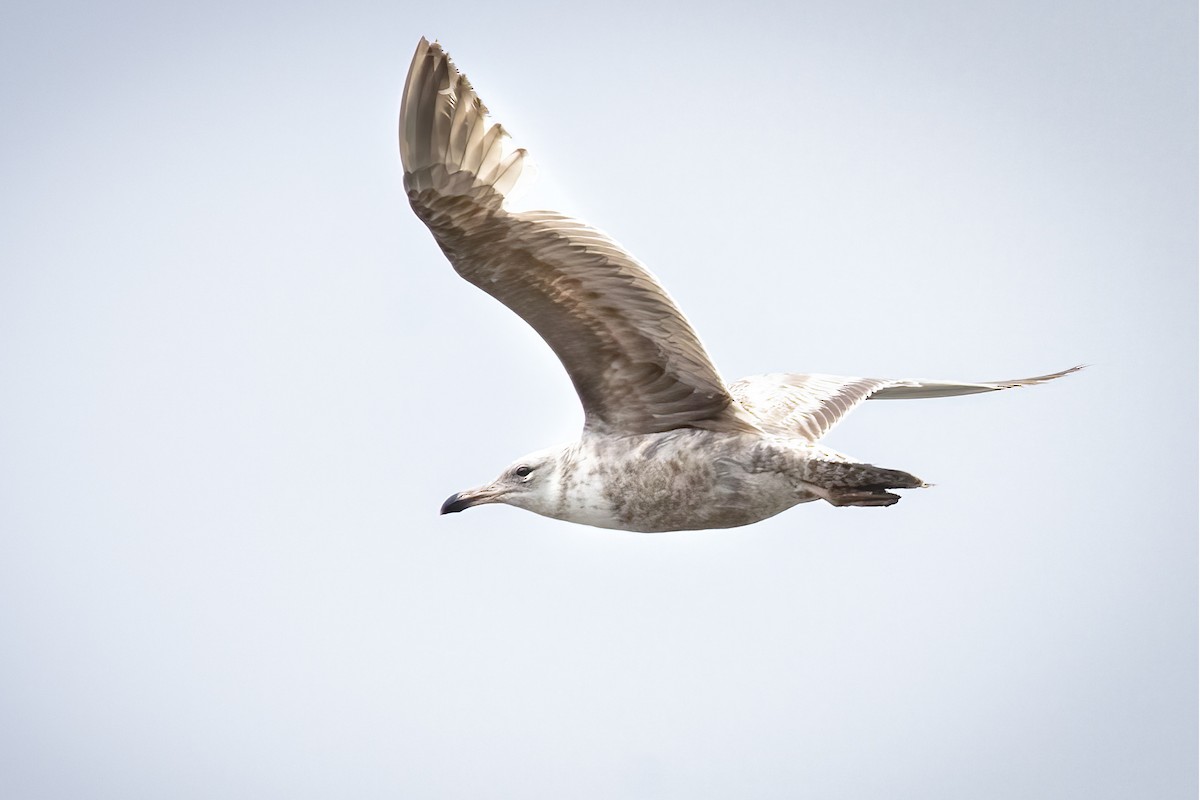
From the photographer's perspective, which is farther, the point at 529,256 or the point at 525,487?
the point at 525,487

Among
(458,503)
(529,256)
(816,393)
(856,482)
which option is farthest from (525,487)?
(856,482)

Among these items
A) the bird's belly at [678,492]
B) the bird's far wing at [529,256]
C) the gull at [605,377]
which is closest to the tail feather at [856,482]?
the gull at [605,377]

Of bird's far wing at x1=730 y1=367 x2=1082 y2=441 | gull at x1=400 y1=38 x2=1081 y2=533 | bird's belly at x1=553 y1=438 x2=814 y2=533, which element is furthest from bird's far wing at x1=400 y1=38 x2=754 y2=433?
bird's far wing at x1=730 y1=367 x2=1082 y2=441

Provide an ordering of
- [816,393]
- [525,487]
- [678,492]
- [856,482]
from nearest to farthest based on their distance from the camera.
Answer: [856,482]
[678,492]
[525,487]
[816,393]

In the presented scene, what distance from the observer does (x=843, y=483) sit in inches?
477

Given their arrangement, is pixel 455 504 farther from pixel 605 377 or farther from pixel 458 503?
pixel 605 377

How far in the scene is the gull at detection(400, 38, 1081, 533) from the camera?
12109 millimetres

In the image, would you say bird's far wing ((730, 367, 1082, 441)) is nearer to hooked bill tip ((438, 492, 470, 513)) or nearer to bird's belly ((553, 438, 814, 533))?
bird's belly ((553, 438, 814, 533))

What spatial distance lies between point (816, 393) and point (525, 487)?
260 centimetres

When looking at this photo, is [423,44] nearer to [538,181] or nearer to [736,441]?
[538,181]

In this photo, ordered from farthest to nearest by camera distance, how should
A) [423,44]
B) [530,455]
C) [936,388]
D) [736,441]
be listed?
[936,388] → [530,455] → [736,441] → [423,44]

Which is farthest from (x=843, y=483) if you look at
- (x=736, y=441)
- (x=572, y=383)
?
(x=572, y=383)

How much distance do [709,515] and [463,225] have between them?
8.83ft

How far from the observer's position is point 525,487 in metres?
13.8
